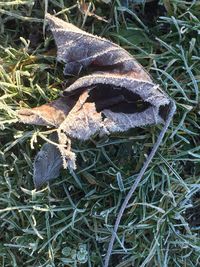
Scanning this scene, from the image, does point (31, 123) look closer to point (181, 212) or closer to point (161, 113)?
point (161, 113)

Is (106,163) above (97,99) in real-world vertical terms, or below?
below

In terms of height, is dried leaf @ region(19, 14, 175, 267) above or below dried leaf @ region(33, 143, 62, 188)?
above

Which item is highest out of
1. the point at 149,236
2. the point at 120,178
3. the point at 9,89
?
the point at 9,89

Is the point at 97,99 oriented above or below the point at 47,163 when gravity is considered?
above

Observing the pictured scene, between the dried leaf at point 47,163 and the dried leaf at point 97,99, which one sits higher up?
the dried leaf at point 97,99

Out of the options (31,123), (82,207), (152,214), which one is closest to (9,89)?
(31,123)

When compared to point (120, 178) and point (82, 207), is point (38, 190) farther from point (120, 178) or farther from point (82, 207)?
point (120, 178)

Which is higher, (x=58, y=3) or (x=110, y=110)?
(x=58, y=3)
